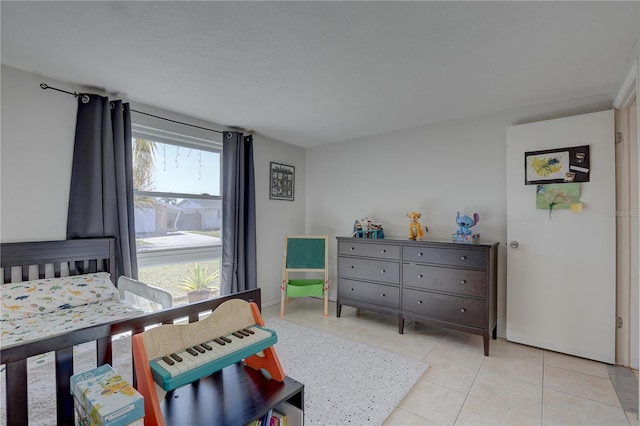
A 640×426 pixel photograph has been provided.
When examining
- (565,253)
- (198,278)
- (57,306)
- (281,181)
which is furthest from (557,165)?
(57,306)

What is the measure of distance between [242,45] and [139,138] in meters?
1.68

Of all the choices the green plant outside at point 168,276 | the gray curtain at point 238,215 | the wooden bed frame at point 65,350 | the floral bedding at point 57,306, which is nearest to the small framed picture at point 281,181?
the gray curtain at point 238,215

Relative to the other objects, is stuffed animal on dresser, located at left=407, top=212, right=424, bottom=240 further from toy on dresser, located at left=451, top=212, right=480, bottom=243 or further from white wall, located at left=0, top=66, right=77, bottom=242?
white wall, located at left=0, top=66, right=77, bottom=242

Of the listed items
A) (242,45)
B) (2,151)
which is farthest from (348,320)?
(2,151)

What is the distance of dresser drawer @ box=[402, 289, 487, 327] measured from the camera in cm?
266

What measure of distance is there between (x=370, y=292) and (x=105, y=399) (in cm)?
276

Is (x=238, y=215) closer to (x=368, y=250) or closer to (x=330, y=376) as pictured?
(x=368, y=250)

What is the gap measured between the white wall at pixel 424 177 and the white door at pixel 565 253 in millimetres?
166

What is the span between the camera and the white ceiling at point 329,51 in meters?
1.53

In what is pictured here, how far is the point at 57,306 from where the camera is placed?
6.79 ft

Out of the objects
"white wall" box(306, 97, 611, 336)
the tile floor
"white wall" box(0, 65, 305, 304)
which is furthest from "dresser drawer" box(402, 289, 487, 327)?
"white wall" box(0, 65, 305, 304)

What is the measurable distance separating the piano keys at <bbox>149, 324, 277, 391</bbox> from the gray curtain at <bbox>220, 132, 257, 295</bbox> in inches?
85.2

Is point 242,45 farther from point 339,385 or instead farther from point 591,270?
point 591,270

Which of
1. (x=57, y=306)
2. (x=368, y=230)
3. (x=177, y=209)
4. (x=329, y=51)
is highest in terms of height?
(x=329, y=51)
